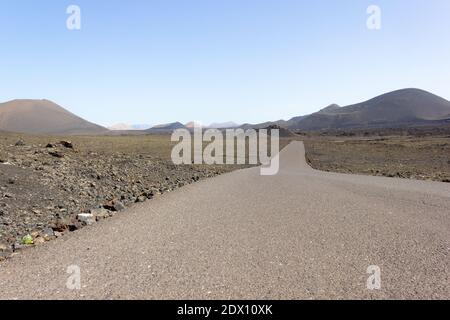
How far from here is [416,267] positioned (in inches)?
319

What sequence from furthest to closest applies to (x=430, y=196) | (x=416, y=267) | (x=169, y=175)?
(x=169, y=175), (x=430, y=196), (x=416, y=267)

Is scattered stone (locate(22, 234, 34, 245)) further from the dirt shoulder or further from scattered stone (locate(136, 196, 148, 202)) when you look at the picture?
the dirt shoulder

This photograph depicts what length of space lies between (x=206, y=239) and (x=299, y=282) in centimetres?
332

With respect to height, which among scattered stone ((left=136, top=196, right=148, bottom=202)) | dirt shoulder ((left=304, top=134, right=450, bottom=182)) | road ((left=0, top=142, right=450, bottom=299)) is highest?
road ((left=0, top=142, right=450, bottom=299))

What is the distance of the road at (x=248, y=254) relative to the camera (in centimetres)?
699

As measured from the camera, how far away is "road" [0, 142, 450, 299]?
22.9ft

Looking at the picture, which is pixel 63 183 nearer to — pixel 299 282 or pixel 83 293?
pixel 83 293

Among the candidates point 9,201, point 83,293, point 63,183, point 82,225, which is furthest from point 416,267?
point 63,183

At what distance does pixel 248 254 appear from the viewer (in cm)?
894

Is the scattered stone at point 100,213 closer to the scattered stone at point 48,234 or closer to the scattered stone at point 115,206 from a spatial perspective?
the scattered stone at point 115,206

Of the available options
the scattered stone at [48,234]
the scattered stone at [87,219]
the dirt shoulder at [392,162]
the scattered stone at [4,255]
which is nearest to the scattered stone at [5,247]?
the scattered stone at [4,255]

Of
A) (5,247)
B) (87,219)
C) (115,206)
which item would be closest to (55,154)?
(115,206)

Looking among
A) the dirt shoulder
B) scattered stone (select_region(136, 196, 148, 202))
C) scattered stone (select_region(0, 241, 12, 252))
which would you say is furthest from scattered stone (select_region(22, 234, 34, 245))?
the dirt shoulder

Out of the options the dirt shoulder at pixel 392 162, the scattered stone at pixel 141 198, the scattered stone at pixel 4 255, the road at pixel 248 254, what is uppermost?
the scattered stone at pixel 4 255
